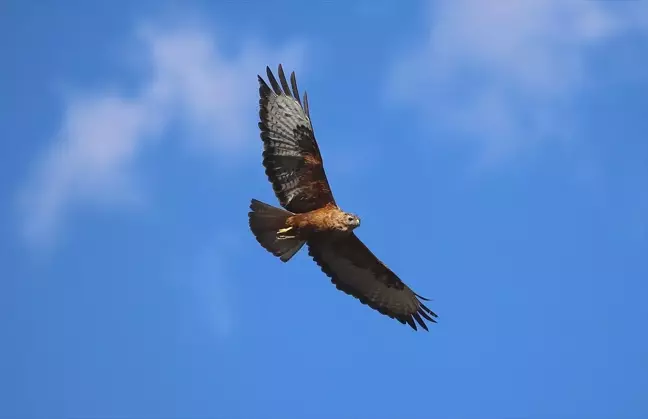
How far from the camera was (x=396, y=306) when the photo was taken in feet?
51.1

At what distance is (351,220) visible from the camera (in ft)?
45.6

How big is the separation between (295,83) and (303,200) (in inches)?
59.9

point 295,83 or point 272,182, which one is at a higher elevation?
point 295,83

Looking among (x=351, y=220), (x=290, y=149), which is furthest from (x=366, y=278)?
(x=290, y=149)

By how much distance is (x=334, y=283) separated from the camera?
50.1 feet

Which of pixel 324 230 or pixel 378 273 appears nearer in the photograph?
pixel 324 230

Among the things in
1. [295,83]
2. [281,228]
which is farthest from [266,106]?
[281,228]

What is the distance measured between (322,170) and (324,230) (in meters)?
0.79

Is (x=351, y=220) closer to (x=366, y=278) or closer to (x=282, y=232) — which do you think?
(x=282, y=232)

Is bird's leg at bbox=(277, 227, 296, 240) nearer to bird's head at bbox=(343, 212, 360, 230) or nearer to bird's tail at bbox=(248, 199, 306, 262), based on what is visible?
bird's tail at bbox=(248, 199, 306, 262)

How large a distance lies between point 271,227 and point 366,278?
1.93 m

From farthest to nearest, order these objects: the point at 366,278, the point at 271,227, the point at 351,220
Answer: the point at 366,278 < the point at 271,227 < the point at 351,220

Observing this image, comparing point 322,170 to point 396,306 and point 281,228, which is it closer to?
point 281,228

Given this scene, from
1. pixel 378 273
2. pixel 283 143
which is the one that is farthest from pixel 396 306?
pixel 283 143
